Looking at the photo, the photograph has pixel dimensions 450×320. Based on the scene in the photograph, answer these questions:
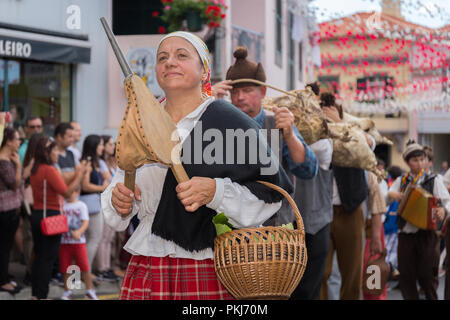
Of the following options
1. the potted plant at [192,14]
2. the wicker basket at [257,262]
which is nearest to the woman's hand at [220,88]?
the wicker basket at [257,262]

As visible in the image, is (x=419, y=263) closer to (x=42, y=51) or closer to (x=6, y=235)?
(x=6, y=235)

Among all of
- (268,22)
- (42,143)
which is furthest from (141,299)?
(268,22)

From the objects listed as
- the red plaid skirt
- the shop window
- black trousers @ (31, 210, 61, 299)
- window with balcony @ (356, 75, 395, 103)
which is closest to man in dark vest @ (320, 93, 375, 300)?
black trousers @ (31, 210, 61, 299)

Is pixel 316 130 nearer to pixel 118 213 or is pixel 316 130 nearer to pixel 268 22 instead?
pixel 118 213

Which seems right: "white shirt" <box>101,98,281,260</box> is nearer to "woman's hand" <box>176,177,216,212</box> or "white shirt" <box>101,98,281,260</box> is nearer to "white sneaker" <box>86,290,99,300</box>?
"woman's hand" <box>176,177,216,212</box>

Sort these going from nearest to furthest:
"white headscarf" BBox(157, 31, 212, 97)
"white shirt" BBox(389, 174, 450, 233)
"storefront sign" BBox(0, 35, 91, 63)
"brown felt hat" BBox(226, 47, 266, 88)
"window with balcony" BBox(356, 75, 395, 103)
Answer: "white headscarf" BBox(157, 31, 212, 97) → "brown felt hat" BBox(226, 47, 266, 88) → "white shirt" BBox(389, 174, 450, 233) → "storefront sign" BBox(0, 35, 91, 63) → "window with balcony" BBox(356, 75, 395, 103)

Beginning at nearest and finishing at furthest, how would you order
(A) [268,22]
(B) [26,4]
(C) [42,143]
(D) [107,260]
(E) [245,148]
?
(E) [245,148] < (C) [42,143] < (D) [107,260] < (B) [26,4] < (A) [268,22]

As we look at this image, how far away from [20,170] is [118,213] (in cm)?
468

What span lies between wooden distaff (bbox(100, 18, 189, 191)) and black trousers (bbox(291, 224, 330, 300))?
107 inches

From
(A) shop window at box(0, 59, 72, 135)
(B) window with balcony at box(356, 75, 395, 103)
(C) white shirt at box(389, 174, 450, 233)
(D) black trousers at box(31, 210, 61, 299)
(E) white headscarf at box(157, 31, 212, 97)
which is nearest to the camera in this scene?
(E) white headscarf at box(157, 31, 212, 97)

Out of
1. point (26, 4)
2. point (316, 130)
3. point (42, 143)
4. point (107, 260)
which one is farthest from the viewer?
point (26, 4)

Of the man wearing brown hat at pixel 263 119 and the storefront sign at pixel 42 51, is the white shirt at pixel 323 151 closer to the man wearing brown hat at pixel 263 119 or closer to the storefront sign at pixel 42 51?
the man wearing brown hat at pixel 263 119

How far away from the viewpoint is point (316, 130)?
4.57 meters

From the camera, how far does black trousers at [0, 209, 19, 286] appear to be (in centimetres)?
725
